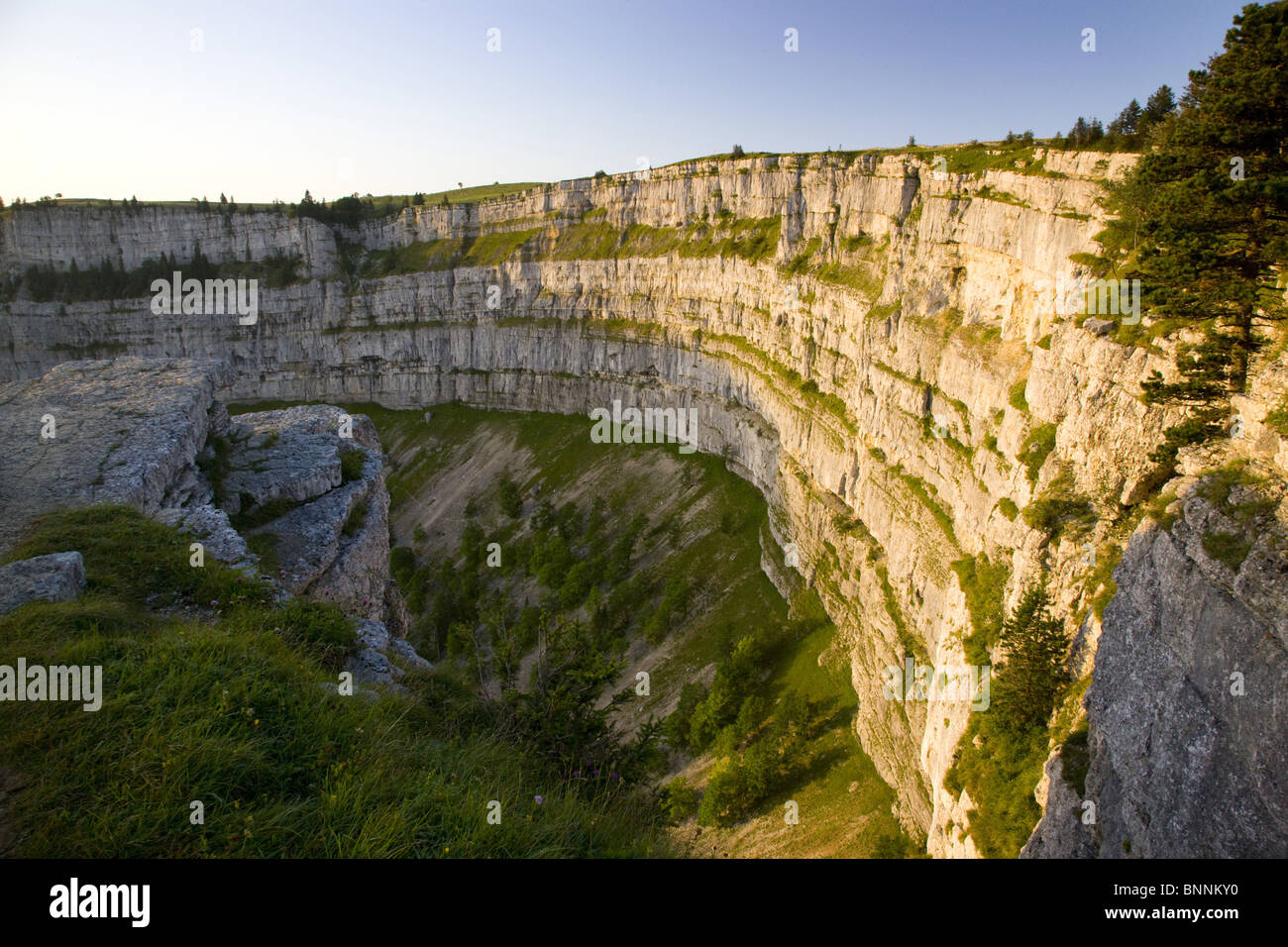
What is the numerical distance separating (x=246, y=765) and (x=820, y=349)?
4665cm

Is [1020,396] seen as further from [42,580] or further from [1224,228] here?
[42,580]

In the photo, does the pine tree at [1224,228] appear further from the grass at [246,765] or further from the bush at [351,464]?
the bush at [351,464]

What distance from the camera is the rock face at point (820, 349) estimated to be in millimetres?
20453

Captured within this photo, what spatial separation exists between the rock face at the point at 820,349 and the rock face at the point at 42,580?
6469 mm

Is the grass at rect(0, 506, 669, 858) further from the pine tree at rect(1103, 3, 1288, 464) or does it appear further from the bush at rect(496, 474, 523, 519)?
the bush at rect(496, 474, 523, 519)

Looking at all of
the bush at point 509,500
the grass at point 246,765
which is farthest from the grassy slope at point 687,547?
the grass at point 246,765

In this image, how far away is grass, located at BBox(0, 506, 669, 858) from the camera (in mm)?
6176

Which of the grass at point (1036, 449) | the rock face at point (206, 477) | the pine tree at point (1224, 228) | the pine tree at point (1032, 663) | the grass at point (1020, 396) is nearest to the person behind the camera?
the rock face at point (206, 477)

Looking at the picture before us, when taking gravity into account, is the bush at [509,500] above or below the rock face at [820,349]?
below

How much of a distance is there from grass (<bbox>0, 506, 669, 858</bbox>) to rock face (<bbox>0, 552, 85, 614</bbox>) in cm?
48

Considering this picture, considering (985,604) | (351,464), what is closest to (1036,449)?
(985,604)

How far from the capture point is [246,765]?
6891 millimetres
